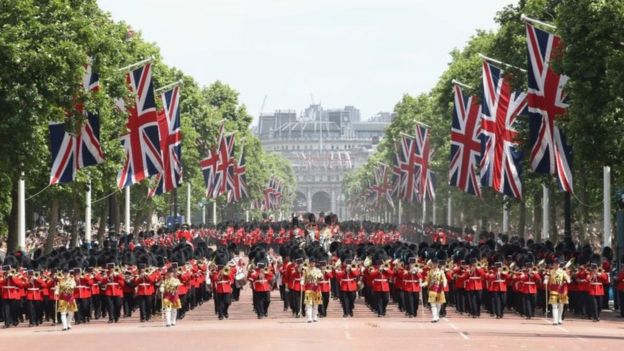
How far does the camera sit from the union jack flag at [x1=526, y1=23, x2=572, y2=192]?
46.2 m

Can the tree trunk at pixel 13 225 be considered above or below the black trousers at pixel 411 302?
above

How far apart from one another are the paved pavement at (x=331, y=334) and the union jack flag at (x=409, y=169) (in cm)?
4612

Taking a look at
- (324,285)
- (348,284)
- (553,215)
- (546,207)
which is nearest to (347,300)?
(348,284)

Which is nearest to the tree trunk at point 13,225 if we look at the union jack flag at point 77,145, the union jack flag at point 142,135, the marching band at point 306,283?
the union jack flag at point 142,135

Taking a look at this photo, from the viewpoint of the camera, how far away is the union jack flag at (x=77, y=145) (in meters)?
48.5

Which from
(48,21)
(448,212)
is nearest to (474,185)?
(48,21)

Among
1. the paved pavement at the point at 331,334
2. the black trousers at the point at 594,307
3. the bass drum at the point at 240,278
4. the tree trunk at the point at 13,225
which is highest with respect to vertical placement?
the tree trunk at the point at 13,225

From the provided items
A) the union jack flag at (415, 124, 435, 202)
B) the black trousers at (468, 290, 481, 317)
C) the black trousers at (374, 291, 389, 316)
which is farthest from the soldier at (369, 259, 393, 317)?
the union jack flag at (415, 124, 435, 202)

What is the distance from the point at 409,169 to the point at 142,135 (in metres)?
39.5

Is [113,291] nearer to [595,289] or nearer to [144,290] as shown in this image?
[144,290]

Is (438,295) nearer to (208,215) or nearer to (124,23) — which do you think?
(124,23)

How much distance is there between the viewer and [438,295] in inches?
1641

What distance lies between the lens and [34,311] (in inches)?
1662

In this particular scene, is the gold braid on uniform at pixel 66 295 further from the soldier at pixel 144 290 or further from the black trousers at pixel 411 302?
the black trousers at pixel 411 302
